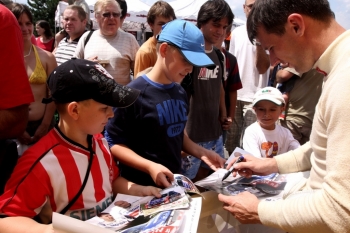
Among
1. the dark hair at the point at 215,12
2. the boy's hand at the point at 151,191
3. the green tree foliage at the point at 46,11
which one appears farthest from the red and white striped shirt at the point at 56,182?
the green tree foliage at the point at 46,11

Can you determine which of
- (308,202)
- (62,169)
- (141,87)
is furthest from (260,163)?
(62,169)

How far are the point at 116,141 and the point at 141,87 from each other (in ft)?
1.09

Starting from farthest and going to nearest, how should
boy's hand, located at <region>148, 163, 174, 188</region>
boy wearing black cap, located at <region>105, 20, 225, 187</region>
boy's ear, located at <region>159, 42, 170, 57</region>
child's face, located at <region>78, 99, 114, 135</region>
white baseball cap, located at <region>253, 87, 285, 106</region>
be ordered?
white baseball cap, located at <region>253, 87, 285, 106</region> → boy's ear, located at <region>159, 42, 170, 57</region> → boy wearing black cap, located at <region>105, 20, 225, 187</region> → boy's hand, located at <region>148, 163, 174, 188</region> → child's face, located at <region>78, 99, 114, 135</region>

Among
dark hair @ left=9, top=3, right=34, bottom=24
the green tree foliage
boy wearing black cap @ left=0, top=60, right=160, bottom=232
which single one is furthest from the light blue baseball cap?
the green tree foliage

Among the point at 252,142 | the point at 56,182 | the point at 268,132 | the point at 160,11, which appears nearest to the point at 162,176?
the point at 56,182

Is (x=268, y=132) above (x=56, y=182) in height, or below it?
below

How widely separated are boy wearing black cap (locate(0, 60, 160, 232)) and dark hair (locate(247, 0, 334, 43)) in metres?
0.65

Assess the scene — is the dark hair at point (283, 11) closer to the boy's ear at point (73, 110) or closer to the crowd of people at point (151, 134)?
the crowd of people at point (151, 134)

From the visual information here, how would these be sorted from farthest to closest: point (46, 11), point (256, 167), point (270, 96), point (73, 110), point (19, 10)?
point (46, 11) → point (19, 10) → point (270, 96) → point (256, 167) → point (73, 110)

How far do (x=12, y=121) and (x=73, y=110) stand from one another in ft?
0.93

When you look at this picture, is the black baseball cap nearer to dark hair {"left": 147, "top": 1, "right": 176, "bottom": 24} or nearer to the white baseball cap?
the white baseball cap

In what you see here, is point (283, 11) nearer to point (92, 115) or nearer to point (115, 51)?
point (92, 115)

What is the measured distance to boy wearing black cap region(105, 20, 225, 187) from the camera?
1782mm

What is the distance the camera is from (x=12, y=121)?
1419 mm
